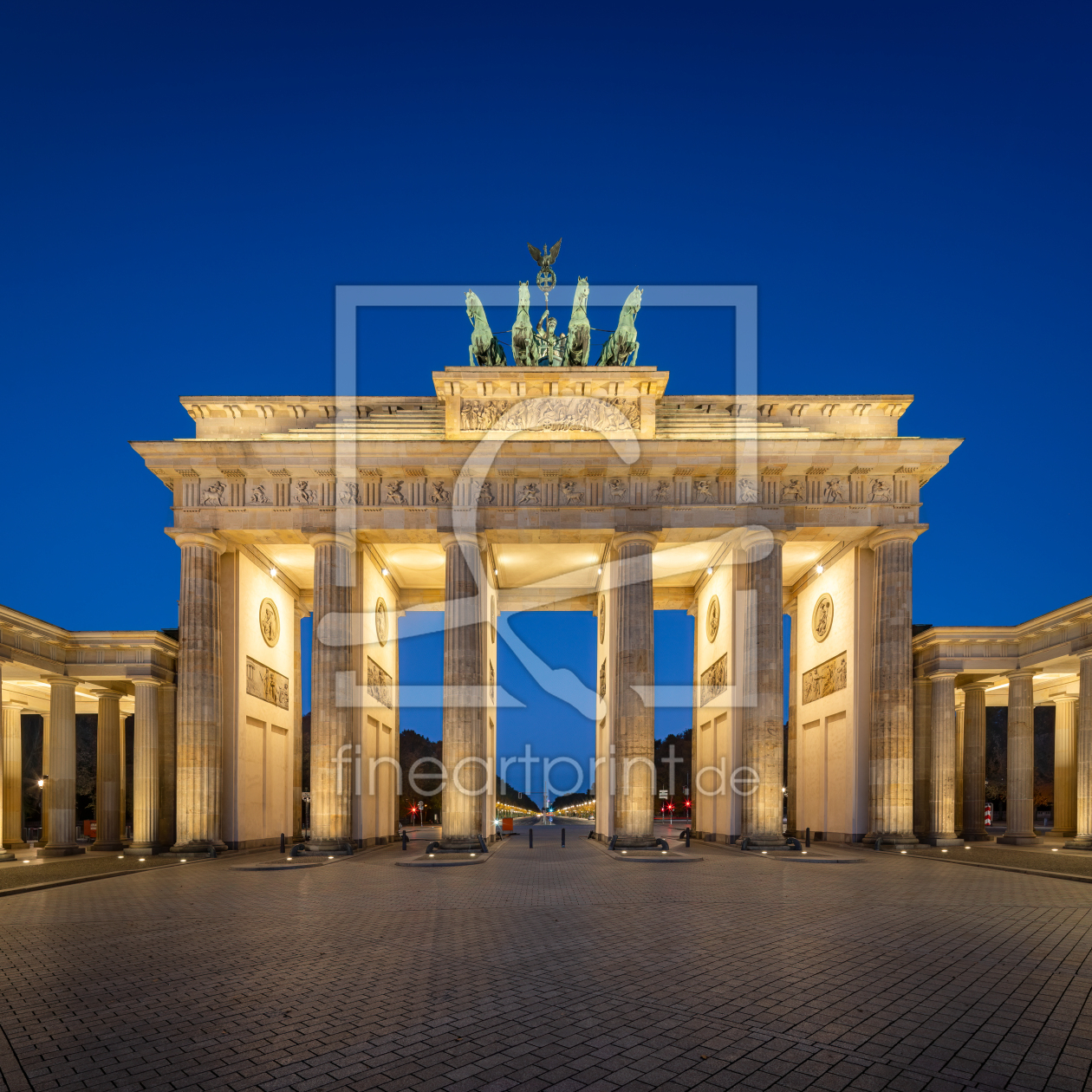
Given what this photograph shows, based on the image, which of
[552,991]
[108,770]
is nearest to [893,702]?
[552,991]

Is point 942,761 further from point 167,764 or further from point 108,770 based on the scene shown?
point 108,770

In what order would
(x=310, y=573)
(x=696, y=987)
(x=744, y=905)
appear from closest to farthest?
(x=696, y=987), (x=744, y=905), (x=310, y=573)

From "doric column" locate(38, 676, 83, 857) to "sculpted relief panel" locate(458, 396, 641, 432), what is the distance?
58.1ft

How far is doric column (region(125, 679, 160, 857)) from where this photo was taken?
2892cm

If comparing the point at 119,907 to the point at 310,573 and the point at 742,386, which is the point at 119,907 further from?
the point at 742,386

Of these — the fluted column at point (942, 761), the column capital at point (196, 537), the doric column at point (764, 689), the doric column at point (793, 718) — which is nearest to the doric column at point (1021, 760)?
the fluted column at point (942, 761)

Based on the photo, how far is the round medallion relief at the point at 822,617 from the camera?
33406 mm

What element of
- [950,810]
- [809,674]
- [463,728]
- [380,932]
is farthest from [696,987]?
[809,674]

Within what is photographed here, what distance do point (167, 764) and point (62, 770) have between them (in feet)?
13.5

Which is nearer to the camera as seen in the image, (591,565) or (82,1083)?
(82,1083)

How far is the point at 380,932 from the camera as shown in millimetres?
11641

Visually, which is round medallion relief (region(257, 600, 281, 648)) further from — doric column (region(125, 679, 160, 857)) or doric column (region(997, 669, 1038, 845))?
doric column (region(997, 669, 1038, 845))

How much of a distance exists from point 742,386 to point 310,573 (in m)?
19.2

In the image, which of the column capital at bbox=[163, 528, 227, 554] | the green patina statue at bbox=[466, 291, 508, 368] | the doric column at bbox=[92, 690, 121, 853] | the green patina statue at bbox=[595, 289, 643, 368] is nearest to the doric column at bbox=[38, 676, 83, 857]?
the doric column at bbox=[92, 690, 121, 853]
